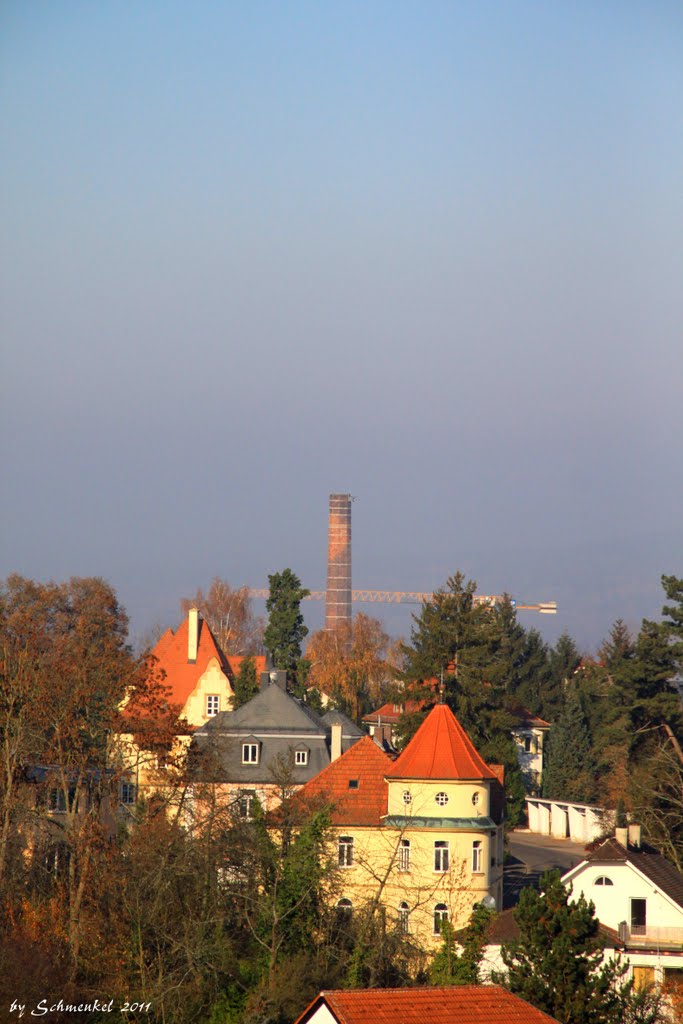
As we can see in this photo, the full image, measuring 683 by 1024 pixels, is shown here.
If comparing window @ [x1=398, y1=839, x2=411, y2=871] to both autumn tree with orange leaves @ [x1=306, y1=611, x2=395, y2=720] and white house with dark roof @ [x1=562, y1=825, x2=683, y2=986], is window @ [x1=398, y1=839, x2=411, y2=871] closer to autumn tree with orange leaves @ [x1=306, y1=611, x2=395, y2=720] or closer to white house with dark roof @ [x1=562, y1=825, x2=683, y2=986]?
white house with dark roof @ [x1=562, y1=825, x2=683, y2=986]

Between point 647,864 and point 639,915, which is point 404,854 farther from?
point 639,915

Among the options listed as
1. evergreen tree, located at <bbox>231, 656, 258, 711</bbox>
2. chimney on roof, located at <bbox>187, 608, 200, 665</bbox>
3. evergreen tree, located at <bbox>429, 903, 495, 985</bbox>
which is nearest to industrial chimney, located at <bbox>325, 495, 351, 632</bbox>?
chimney on roof, located at <bbox>187, 608, 200, 665</bbox>

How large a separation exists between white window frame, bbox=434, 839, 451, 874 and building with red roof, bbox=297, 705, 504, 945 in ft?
0.10

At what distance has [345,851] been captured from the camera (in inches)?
1969

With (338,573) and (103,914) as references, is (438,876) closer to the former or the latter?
(103,914)

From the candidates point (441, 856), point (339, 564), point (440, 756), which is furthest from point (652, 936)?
point (339, 564)

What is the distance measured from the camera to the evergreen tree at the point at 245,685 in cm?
6915

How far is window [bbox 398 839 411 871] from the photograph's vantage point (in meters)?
49.1

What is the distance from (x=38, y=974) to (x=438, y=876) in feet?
52.2

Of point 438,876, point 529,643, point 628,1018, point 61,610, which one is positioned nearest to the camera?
point 628,1018

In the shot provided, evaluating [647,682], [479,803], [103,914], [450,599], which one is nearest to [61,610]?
[450,599]

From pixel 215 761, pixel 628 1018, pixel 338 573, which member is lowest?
pixel 628 1018

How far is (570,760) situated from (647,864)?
124 feet

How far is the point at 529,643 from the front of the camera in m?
101
